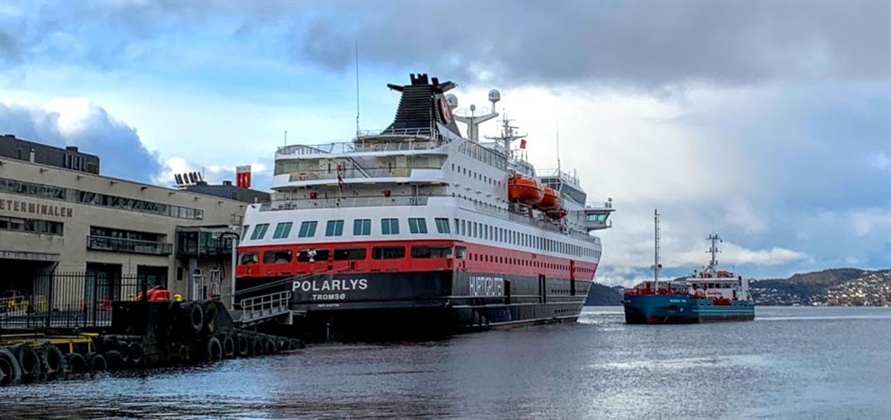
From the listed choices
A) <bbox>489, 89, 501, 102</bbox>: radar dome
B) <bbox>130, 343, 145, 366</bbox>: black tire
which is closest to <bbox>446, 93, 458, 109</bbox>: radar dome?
<bbox>489, 89, 501, 102</bbox>: radar dome

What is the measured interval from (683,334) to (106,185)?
36.3 meters

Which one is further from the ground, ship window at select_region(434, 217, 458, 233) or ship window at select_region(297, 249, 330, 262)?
ship window at select_region(434, 217, 458, 233)

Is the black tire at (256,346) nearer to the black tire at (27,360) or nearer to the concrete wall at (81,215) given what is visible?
the black tire at (27,360)

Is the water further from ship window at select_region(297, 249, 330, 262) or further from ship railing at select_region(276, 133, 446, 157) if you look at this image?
ship railing at select_region(276, 133, 446, 157)

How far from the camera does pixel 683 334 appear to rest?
5953cm

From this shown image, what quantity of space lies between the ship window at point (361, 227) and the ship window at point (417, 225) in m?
1.38

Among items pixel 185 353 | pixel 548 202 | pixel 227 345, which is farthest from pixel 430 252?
pixel 548 202

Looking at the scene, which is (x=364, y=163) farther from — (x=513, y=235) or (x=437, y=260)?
(x=513, y=235)

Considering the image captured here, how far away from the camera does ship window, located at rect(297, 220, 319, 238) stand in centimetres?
4950

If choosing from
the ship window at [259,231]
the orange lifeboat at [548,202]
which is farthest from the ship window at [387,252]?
the orange lifeboat at [548,202]

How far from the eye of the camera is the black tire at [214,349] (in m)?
36.8

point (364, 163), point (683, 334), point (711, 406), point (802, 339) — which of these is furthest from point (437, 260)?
point (711, 406)

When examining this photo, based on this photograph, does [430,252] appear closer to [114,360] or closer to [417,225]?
[417,225]

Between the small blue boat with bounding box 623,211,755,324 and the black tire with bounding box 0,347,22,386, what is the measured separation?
56.8 m
